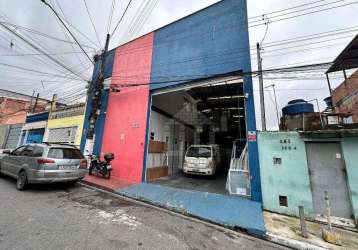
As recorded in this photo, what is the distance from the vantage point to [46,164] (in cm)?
545

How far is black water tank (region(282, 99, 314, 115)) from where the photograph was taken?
6.23 m

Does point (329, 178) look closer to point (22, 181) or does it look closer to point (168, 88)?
point (168, 88)

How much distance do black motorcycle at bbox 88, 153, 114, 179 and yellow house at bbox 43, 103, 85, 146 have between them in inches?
110

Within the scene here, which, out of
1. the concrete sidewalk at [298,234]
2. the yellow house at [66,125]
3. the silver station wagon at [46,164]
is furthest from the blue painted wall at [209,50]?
the yellow house at [66,125]

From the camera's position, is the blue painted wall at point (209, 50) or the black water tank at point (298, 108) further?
the black water tank at point (298, 108)

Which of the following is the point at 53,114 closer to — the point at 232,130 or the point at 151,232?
the point at 151,232

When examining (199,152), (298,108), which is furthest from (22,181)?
(298,108)

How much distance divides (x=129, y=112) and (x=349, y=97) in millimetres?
12585

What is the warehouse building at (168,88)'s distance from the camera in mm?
6539

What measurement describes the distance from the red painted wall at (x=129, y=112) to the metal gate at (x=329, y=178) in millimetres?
6435

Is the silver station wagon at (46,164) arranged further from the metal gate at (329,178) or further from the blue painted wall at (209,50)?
the metal gate at (329,178)

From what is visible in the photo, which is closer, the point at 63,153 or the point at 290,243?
the point at 290,243

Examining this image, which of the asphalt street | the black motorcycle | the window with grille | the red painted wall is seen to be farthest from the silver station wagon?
the window with grille

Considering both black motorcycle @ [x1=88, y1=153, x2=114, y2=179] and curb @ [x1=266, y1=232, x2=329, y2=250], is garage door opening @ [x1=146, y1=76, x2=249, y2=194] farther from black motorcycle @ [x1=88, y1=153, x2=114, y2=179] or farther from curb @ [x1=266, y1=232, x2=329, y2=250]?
curb @ [x1=266, y1=232, x2=329, y2=250]
